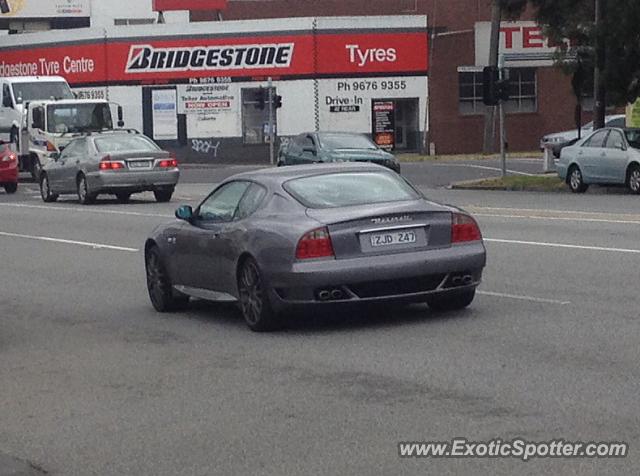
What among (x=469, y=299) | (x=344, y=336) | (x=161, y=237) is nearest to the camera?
(x=344, y=336)

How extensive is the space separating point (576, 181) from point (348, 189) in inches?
875

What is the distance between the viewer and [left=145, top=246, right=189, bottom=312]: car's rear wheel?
14805mm

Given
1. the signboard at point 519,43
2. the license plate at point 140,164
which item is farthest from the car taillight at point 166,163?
the signboard at point 519,43

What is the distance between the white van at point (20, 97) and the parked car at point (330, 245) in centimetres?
3249

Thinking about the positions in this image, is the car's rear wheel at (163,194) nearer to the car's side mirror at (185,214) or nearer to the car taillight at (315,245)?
the car's side mirror at (185,214)

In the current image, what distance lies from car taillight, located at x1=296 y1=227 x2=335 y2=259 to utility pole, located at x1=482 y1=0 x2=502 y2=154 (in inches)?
1802

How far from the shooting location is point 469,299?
44.1 ft

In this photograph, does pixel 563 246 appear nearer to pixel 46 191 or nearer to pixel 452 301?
pixel 452 301

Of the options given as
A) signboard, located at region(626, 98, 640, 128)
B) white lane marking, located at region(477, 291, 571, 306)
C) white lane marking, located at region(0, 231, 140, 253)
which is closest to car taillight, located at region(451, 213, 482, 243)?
white lane marking, located at region(477, 291, 571, 306)

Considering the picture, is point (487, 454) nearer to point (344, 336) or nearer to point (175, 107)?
point (344, 336)

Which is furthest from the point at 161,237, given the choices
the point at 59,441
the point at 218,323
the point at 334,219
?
the point at 59,441

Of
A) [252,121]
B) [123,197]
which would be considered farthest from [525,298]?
[252,121]

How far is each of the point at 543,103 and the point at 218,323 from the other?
5468 centimetres

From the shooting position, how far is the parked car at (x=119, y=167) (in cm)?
3359
